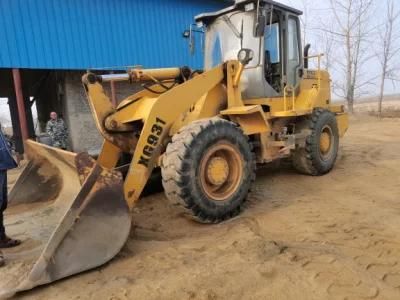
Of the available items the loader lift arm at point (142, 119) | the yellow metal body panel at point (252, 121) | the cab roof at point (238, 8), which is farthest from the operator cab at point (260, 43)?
the loader lift arm at point (142, 119)

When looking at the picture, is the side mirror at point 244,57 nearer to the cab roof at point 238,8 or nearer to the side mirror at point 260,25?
the side mirror at point 260,25

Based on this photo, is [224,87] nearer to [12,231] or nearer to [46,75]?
[12,231]

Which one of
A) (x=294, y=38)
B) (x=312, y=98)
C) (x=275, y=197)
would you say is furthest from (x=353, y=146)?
(x=275, y=197)

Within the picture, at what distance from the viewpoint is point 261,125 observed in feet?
17.3

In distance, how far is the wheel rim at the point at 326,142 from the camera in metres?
6.57

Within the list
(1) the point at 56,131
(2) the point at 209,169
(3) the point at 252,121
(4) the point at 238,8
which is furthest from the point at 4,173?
(1) the point at 56,131

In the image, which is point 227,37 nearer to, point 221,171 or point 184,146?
point 221,171

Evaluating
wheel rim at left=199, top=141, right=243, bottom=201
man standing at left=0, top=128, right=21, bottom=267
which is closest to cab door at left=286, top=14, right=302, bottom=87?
wheel rim at left=199, top=141, right=243, bottom=201

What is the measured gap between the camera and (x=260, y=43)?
18.4 ft

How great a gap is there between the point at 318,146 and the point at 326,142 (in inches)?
18.8

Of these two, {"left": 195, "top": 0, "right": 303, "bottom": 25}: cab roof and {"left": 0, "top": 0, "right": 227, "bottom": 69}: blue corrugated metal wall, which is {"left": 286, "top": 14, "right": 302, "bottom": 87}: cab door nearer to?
{"left": 195, "top": 0, "right": 303, "bottom": 25}: cab roof

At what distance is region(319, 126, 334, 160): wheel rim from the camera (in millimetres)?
6570

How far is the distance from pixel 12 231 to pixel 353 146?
7.98 metres

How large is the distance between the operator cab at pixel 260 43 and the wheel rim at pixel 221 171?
1.62 m
